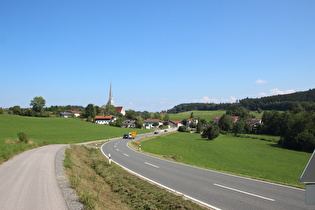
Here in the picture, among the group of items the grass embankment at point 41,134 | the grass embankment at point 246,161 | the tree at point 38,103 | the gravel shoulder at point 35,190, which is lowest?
the grass embankment at point 246,161

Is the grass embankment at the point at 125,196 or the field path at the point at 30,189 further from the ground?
the field path at the point at 30,189

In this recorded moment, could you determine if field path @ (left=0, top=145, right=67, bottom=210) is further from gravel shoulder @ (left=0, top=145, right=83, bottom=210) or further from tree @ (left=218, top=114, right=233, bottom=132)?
tree @ (left=218, top=114, right=233, bottom=132)

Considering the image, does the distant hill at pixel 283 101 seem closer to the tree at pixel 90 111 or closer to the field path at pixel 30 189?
the tree at pixel 90 111

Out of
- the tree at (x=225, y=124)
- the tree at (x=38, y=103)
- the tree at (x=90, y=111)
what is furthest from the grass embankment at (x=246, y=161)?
the tree at (x=38, y=103)

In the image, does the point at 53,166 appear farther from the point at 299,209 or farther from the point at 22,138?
the point at 22,138

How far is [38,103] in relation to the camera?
4409 inches

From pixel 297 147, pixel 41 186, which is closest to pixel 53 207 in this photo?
pixel 41 186

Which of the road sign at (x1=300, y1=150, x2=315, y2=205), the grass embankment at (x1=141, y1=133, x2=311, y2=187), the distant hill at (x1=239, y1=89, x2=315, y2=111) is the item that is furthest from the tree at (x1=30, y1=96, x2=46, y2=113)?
the distant hill at (x1=239, y1=89, x2=315, y2=111)

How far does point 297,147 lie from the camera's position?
52.9 meters

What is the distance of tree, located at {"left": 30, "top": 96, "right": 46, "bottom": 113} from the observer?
363ft

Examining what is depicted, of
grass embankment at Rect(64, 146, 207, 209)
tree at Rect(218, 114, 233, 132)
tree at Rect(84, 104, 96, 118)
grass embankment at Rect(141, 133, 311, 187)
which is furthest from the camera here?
tree at Rect(84, 104, 96, 118)

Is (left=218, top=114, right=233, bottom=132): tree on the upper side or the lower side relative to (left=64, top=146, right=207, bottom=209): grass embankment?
lower

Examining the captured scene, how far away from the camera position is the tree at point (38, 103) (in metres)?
111

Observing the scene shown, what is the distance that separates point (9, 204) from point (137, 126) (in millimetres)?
103037
